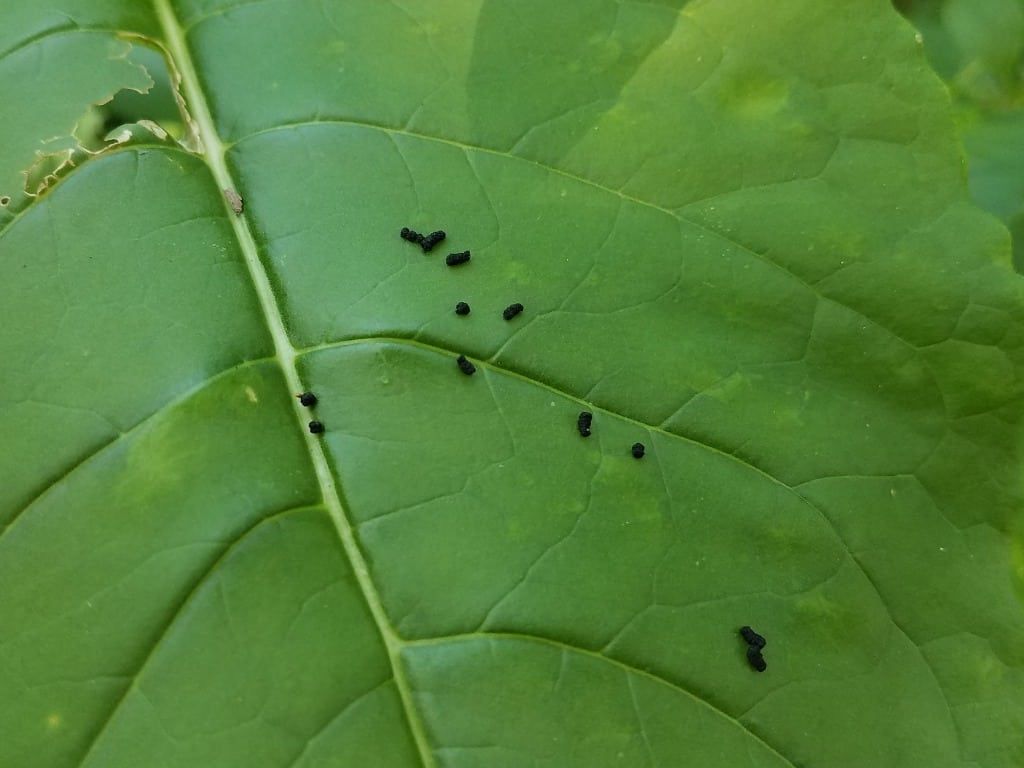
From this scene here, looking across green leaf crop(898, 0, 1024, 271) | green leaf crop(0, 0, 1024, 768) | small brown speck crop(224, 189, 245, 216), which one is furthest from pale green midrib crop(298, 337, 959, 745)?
green leaf crop(898, 0, 1024, 271)

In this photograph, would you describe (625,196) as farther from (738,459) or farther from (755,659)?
(755,659)

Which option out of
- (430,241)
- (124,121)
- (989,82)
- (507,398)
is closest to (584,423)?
(507,398)

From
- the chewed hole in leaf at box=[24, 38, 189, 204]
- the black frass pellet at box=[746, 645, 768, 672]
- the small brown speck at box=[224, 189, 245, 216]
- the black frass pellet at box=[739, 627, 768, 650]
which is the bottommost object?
the black frass pellet at box=[746, 645, 768, 672]

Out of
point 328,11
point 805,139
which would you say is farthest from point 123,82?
point 805,139

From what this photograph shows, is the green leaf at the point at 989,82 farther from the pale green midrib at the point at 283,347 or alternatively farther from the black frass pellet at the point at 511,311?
the pale green midrib at the point at 283,347

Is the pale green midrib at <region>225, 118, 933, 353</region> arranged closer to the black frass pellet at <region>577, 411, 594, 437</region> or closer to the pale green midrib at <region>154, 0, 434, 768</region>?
the pale green midrib at <region>154, 0, 434, 768</region>

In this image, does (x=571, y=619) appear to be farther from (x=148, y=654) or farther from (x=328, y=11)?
(x=328, y=11)

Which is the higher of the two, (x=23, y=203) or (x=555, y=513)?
(x=23, y=203)
